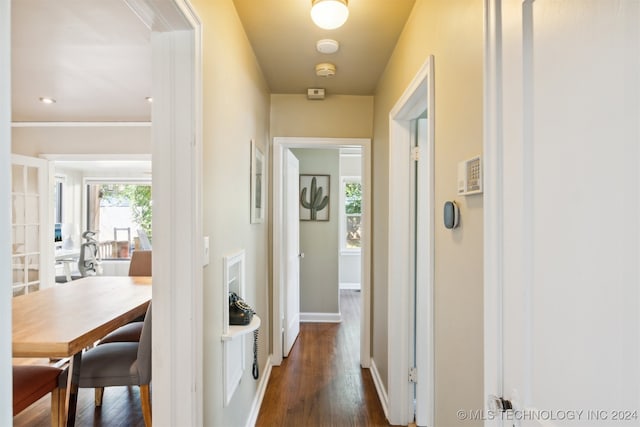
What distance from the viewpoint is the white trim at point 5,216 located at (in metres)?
0.46

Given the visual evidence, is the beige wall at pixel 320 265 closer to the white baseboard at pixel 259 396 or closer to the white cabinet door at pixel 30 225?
the white baseboard at pixel 259 396

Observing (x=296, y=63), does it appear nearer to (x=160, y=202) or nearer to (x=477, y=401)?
(x=160, y=202)

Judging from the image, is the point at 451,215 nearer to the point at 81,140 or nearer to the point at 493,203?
the point at 493,203

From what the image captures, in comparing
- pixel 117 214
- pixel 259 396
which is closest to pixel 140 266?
pixel 259 396

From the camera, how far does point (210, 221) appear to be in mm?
1464

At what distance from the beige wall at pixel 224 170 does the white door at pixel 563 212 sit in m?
1.05

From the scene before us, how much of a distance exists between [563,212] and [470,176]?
0.43 meters

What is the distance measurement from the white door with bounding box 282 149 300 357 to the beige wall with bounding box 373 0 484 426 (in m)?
1.91

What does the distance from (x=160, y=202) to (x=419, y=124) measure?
1.74m

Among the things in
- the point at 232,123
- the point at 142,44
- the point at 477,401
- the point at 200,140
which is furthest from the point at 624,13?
the point at 142,44

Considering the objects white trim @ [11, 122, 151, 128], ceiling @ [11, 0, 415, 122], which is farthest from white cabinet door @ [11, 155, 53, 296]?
ceiling @ [11, 0, 415, 122]

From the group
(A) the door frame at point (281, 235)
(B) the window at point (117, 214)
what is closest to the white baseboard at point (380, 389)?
(A) the door frame at point (281, 235)

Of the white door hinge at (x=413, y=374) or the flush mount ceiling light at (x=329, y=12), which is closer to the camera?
the flush mount ceiling light at (x=329, y=12)

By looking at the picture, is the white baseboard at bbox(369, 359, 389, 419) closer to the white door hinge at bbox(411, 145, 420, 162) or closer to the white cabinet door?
the white door hinge at bbox(411, 145, 420, 162)
